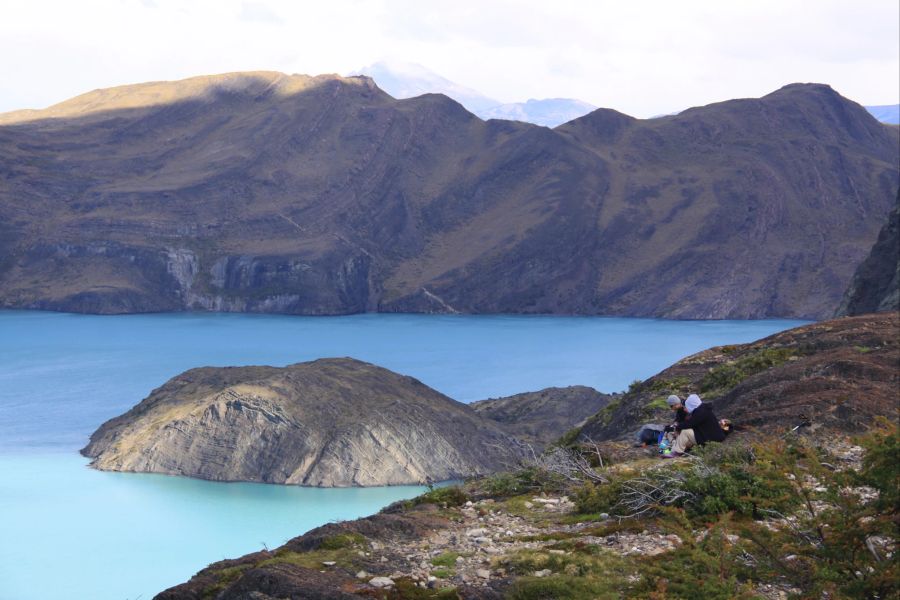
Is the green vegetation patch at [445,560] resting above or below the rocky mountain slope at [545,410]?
above

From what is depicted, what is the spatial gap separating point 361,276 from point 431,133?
104 ft

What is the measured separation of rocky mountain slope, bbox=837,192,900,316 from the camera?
166 ft

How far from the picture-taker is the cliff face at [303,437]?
128 ft

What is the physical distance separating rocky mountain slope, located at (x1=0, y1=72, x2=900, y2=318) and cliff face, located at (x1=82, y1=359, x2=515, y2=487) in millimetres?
76025

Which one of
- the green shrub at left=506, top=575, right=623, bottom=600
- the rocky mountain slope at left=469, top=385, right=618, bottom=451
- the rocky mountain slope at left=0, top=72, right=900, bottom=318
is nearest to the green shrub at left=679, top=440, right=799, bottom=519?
the green shrub at left=506, top=575, right=623, bottom=600

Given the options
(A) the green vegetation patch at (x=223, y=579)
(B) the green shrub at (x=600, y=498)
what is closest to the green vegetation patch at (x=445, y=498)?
(B) the green shrub at (x=600, y=498)

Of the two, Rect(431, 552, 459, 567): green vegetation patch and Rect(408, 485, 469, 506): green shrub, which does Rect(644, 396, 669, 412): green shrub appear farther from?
Rect(431, 552, 459, 567): green vegetation patch

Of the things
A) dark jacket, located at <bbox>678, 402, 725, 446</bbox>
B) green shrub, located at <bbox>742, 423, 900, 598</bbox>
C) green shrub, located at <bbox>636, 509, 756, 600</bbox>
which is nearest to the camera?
green shrub, located at <bbox>742, 423, 900, 598</bbox>

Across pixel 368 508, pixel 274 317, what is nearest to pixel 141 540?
pixel 368 508

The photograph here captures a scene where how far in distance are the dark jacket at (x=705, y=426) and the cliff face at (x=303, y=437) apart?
23.5 metres

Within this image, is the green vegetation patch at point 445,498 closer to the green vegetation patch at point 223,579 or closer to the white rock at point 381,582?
the green vegetation patch at point 223,579

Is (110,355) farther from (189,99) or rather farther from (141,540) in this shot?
(189,99)

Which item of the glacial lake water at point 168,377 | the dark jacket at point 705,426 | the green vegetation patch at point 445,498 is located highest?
the dark jacket at point 705,426

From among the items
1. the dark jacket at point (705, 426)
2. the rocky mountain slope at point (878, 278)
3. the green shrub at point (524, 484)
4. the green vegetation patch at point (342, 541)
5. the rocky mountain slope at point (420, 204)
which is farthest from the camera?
the rocky mountain slope at point (420, 204)
